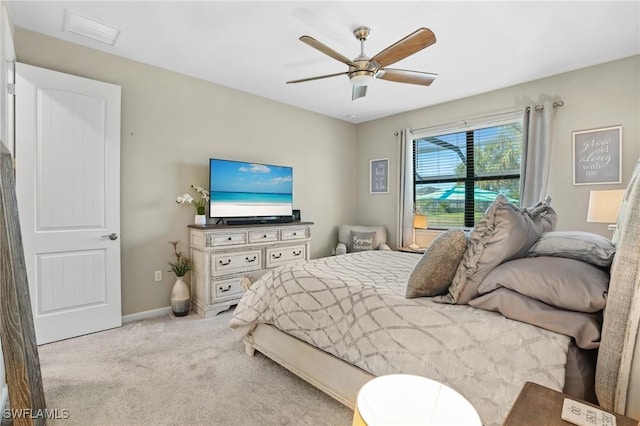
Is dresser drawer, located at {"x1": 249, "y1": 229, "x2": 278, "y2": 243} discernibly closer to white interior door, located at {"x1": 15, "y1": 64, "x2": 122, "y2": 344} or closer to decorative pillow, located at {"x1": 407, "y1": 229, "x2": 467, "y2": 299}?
white interior door, located at {"x1": 15, "y1": 64, "x2": 122, "y2": 344}

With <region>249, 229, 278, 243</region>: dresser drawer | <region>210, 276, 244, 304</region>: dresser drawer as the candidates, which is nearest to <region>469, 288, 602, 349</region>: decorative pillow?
<region>210, 276, 244, 304</region>: dresser drawer

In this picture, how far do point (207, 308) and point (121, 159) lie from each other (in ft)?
5.73

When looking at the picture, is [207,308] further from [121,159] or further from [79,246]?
[121,159]

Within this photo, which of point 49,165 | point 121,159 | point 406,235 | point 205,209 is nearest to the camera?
point 49,165

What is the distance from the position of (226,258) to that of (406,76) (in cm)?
256

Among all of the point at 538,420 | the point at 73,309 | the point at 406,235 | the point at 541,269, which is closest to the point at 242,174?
the point at 73,309

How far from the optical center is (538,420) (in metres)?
0.82

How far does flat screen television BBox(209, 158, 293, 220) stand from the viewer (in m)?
3.63

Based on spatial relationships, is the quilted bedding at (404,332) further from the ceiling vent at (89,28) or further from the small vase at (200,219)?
the ceiling vent at (89,28)

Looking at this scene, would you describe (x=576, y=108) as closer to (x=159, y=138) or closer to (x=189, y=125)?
(x=189, y=125)

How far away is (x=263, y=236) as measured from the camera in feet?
12.4

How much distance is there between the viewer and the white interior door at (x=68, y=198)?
2.59 m

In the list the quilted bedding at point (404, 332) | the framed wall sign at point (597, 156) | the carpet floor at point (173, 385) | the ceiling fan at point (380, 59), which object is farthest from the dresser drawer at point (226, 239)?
the framed wall sign at point (597, 156)

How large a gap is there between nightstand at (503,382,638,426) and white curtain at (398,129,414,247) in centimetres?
390
